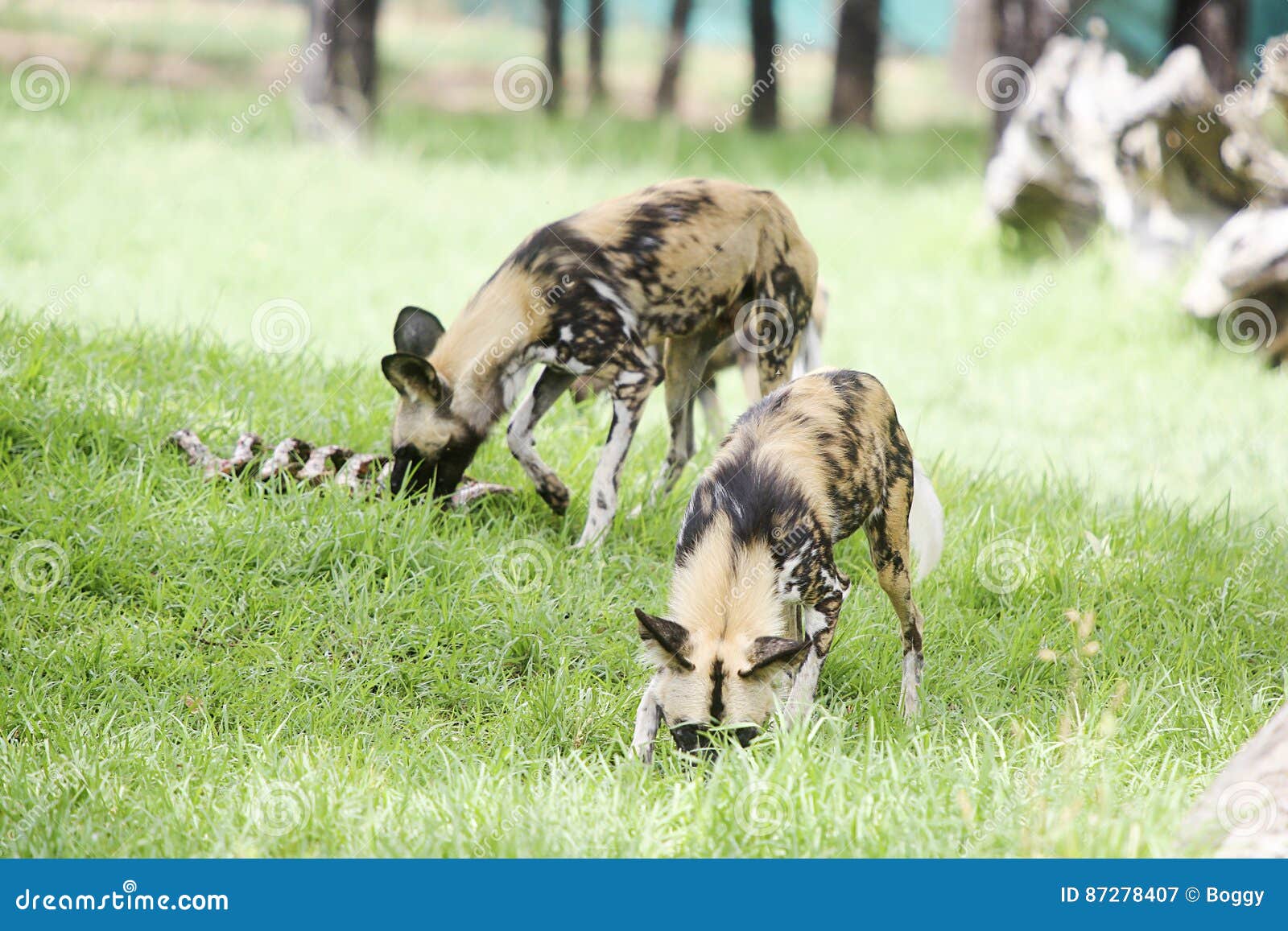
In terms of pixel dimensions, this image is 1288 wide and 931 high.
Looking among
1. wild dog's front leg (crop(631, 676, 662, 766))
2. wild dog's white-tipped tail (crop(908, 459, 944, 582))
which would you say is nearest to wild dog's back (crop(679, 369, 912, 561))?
wild dog's white-tipped tail (crop(908, 459, 944, 582))

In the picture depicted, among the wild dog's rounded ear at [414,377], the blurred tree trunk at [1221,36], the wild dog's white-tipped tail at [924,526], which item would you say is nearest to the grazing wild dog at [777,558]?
Answer: the wild dog's white-tipped tail at [924,526]

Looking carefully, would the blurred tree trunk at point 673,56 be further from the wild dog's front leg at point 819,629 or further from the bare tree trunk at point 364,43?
the wild dog's front leg at point 819,629

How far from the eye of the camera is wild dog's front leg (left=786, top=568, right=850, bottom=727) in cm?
387

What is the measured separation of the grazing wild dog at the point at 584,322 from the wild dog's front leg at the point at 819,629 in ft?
4.03

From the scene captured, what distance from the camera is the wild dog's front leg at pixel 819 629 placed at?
387 centimetres

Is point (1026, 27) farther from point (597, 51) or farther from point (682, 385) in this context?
point (597, 51)

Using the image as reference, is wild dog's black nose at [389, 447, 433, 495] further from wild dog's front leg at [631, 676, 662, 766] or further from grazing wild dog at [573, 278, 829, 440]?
wild dog's front leg at [631, 676, 662, 766]

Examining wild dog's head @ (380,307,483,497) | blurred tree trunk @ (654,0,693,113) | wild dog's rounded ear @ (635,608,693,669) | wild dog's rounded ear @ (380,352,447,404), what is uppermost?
blurred tree trunk @ (654,0,693,113)

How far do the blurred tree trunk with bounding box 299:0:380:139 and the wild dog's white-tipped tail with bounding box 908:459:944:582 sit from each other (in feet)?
31.7

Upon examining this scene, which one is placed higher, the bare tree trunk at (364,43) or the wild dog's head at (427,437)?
the bare tree trunk at (364,43)

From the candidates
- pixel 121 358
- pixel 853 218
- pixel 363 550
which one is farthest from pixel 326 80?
pixel 363 550

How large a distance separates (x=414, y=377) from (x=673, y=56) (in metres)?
15.1

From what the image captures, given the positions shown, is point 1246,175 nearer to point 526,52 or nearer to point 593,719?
point 593,719

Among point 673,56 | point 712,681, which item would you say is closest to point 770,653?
point 712,681
